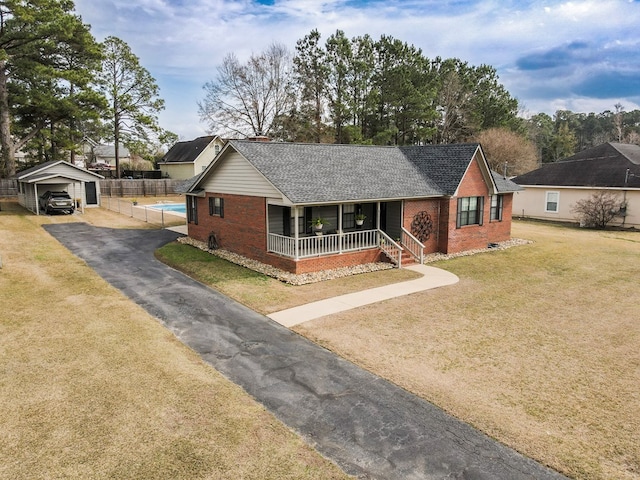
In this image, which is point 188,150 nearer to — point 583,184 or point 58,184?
point 58,184

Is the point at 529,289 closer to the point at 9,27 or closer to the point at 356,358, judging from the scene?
the point at 356,358

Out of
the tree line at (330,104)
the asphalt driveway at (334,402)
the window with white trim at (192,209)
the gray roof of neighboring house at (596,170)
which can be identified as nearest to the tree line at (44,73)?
the tree line at (330,104)

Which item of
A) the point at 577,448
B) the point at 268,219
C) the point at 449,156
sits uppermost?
the point at 449,156

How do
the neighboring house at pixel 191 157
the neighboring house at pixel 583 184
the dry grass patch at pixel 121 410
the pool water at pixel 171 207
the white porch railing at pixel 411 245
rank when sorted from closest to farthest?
the dry grass patch at pixel 121 410
the white porch railing at pixel 411 245
the neighboring house at pixel 583 184
the pool water at pixel 171 207
the neighboring house at pixel 191 157

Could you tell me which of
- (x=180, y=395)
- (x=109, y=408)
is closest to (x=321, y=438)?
(x=180, y=395)

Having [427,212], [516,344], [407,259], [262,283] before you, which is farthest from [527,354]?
[427,212]

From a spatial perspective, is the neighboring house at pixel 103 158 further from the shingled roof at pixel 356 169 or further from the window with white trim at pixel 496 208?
the window with white trim at pixel 496 208
